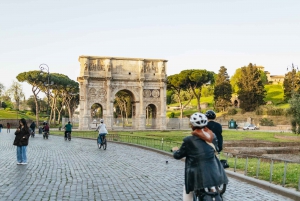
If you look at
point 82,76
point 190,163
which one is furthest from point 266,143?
point 82,76

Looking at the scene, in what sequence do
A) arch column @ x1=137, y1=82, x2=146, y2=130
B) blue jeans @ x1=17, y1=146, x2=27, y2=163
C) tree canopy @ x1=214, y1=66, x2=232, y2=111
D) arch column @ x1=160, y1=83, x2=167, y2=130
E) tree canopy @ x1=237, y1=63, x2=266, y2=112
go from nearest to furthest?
blue jeans @ x1=17, y1=146, x2=27, y2=163 → arch column @ x1=137, y1=82, x2=146, y2=130 → arch column @ x1=160, y1=83, x2=167, y2=130 → tree canopy @ x1=237, y1=63, x2=266, y2=112 → tree canopy @ x1=214, y1=66, x2=232, y2=111

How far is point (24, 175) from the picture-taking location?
9.80 metres

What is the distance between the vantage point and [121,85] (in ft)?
→ 166

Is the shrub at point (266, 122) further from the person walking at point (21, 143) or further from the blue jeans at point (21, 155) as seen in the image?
the blue jeans at point (21, 155)

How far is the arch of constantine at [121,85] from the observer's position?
160ft

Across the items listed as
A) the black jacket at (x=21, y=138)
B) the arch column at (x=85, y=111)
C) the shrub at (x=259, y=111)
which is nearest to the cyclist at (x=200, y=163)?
the black jacket at (x=21, y=138)

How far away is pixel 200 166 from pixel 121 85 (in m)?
46.5

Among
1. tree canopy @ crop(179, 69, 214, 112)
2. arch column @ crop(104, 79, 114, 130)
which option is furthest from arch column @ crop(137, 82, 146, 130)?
tree canopy @ crop(179, 69, 214, 112)

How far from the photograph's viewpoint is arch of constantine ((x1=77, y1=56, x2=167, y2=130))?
1924 inches

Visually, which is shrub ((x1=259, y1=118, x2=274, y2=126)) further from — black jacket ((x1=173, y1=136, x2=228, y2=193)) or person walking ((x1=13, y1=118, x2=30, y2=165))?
black jacket ((x1=173, y1=136, x2=228, y2=193))

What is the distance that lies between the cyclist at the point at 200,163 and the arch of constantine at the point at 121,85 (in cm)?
4406

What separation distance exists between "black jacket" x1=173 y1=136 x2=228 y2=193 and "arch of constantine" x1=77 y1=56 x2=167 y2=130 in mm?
44072

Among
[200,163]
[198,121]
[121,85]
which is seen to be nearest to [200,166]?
[200,163]

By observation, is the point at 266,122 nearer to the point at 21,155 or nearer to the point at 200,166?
the point at 21,155
